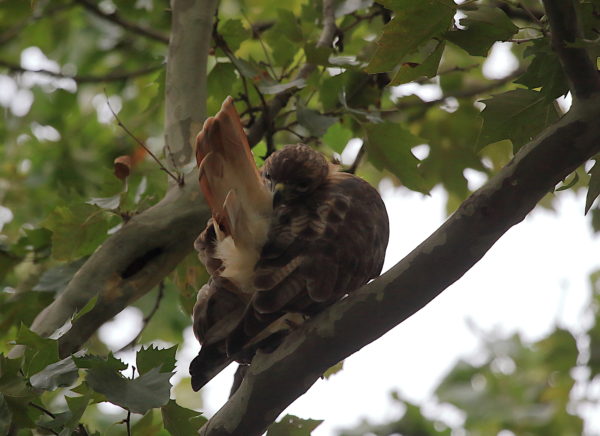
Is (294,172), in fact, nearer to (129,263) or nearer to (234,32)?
(129,263)

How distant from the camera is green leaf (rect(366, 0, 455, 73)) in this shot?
1637 millimetres

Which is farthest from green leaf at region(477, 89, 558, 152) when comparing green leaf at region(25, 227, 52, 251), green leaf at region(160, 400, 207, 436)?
green leaf at region(25, 227, 52, 251)

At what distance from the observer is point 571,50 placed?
1.50 meters

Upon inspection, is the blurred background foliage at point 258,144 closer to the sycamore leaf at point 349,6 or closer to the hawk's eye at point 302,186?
the sycamore leaf at point 349,6

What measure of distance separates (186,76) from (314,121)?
387 millimetres

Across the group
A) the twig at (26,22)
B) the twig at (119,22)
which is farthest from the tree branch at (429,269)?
the twig at (26,22)

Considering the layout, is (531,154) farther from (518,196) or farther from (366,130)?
(366,130)

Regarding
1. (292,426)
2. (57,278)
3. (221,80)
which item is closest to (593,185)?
(292,426)

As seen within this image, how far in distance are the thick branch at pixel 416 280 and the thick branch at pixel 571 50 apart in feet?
0.14

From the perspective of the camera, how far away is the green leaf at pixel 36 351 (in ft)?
5.53

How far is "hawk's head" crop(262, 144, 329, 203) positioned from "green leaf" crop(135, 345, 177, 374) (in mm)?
492

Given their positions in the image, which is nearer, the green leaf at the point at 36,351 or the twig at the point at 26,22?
the green leaf at the point at 36,351

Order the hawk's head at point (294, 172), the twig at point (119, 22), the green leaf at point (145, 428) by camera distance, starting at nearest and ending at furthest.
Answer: the green leaf at point (145, 428), the hawk's head at point (294, 172), the twig at point (119, 22)

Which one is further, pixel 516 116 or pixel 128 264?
pixel 128 264
